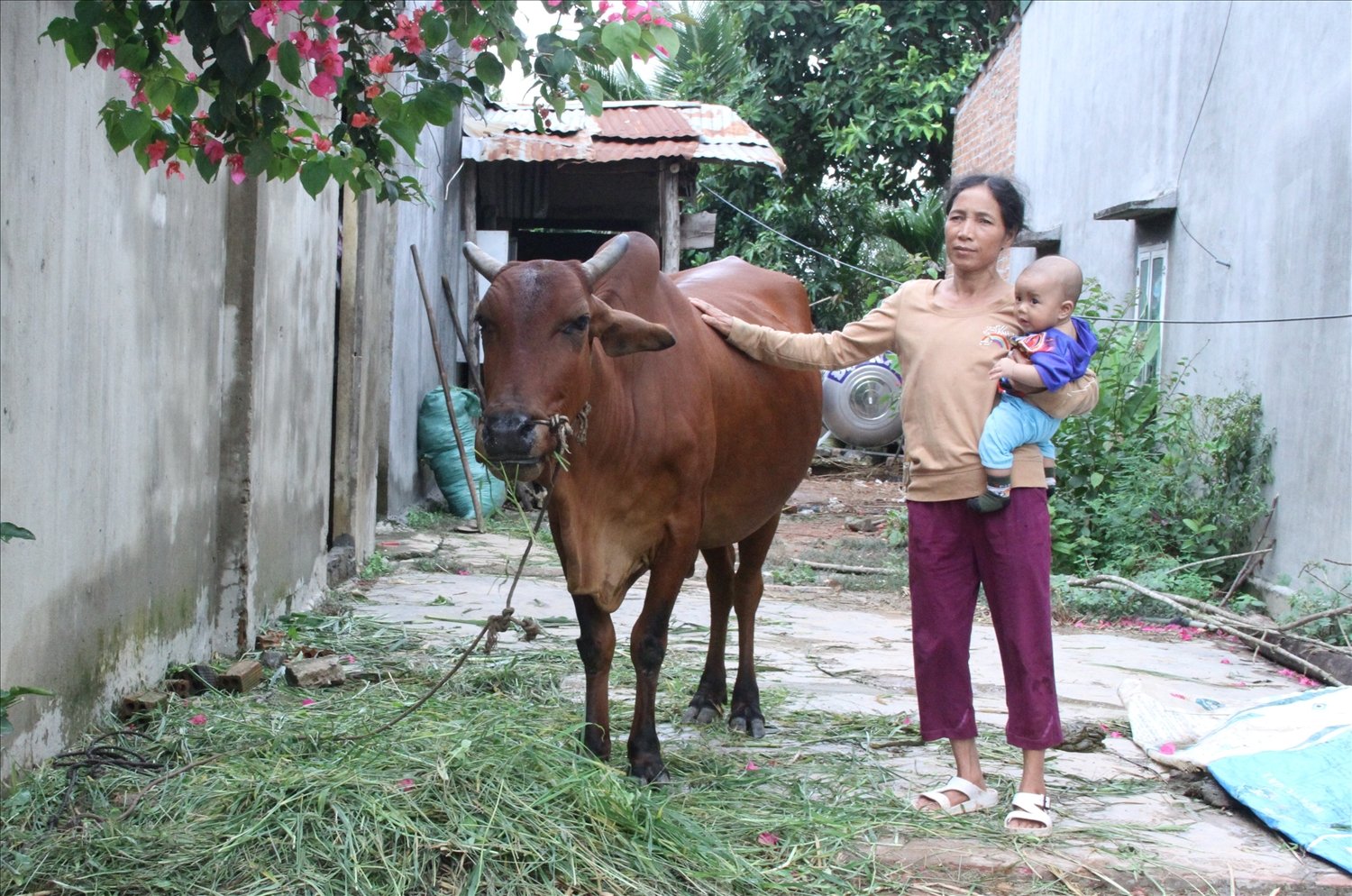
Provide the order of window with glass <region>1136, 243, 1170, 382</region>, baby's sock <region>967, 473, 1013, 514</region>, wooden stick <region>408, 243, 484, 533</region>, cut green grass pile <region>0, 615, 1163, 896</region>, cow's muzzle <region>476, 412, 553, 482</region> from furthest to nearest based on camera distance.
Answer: wooden stick <region>408, 243, 484, 533</region>
window with glass <region>1136, 243, 1170, 382</region>
baby's sock <region>967, 473, 1013, 514</region>
cow's muzzle <region>476, 412, 553, 482</region>
cut green grass pile <region>0, 615, 1163, 896</region>

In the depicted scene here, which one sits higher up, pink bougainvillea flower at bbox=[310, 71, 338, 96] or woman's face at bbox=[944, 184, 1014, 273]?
pink bougainvillea flower at bbox=[310, 71, 338, 96]

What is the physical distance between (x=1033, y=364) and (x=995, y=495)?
0.36 meters

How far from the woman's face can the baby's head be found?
7.0 inches

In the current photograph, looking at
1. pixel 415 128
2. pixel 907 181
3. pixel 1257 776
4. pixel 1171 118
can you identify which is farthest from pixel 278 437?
pixel 907 181

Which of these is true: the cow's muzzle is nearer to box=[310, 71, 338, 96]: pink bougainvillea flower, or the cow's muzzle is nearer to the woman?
box=[310, 71, 338, 96]: pink bougainvillea flower

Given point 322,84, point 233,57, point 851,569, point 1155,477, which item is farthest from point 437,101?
point 1155,477

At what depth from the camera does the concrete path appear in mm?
3520

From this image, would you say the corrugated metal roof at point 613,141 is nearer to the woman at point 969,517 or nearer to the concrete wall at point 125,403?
the concrete wall at point 125,403

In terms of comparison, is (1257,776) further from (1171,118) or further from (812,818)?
(1171,118)

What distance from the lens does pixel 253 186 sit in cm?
548

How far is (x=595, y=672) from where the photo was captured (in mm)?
4102

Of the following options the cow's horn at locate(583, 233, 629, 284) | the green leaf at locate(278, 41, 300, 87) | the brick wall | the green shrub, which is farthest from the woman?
the brick wall

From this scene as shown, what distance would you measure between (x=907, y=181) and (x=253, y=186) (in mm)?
15964

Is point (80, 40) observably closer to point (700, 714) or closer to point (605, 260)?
point (605, 260)
